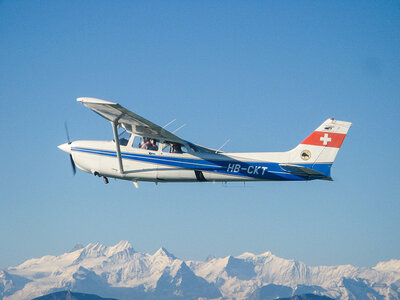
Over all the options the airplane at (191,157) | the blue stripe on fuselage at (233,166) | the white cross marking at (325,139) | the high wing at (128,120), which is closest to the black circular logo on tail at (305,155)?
the airplane at (191,157)

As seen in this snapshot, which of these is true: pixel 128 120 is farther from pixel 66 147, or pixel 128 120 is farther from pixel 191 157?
pixel 66 147

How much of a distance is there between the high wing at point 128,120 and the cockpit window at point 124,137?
0.66ft

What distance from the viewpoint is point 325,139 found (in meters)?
23.0

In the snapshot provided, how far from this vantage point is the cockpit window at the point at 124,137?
24.3 metres

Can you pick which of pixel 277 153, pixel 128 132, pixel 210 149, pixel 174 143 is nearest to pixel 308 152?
pixel 277 153

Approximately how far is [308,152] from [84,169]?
1023 centimetres

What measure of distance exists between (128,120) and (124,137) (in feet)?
3.27

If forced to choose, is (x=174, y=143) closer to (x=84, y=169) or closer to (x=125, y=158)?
(x=125, y=158)

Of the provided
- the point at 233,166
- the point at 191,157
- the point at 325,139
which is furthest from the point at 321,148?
the point at 191,157

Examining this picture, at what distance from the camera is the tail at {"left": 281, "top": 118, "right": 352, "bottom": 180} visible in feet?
74.3

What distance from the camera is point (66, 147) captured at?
84.8ft

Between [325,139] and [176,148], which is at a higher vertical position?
[176,148]

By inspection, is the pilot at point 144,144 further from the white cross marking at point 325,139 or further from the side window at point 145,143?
the white cross marking at point 325,139

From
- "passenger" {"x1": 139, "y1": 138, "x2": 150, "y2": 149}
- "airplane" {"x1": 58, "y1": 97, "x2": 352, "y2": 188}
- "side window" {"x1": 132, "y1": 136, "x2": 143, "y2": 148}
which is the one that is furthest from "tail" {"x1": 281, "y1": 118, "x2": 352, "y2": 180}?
"side window" {"x1": 132, "y1": 136, "x2": 143, "y2": 148}
